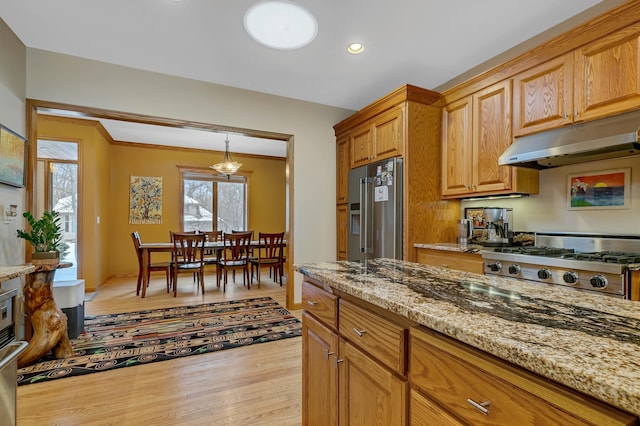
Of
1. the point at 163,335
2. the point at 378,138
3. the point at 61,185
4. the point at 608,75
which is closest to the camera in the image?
the point at 608,75

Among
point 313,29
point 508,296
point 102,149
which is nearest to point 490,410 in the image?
point 508,296

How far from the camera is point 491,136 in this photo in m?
2.62

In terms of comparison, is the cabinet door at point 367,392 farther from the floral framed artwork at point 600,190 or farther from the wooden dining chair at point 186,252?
the wooden dining chair at point 186,252

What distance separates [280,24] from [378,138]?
1472 mm

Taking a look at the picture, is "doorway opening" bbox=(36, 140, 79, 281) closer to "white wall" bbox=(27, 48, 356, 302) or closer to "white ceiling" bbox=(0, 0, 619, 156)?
"white wall" bbox=(27, 48, 356, 302)

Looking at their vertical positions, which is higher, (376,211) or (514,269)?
(376,211)

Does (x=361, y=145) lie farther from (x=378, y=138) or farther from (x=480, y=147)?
(x=480, y=147)

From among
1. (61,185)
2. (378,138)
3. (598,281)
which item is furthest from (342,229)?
(61,185)

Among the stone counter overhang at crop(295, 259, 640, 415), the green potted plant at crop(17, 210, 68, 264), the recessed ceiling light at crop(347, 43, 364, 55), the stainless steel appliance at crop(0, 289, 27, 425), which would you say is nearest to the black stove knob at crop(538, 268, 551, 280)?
the stone counter overhang at crop(295, 259, 640, 415)

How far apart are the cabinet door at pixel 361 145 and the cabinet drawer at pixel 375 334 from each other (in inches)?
102

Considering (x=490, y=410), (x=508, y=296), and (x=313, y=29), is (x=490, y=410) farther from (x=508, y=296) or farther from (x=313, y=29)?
(x=313, y=29)

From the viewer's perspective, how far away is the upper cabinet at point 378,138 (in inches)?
119

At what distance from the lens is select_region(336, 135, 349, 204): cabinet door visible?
12.7ft

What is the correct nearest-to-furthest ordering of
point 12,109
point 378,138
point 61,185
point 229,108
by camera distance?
point 12,109 < point 378,138 < point 229,108 < point 61,185
